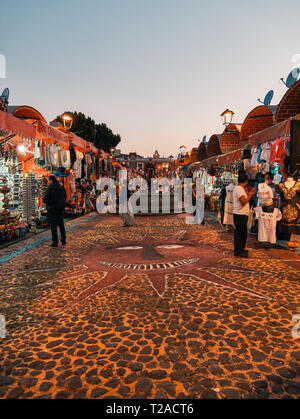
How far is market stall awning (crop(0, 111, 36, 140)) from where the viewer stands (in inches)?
221

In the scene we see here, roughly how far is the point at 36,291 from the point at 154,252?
2.85m

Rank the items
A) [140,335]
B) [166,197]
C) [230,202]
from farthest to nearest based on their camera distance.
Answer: [166,197] < [230,202] < [140,335]

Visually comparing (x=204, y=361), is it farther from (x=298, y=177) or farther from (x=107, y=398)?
(x=298, y=177)

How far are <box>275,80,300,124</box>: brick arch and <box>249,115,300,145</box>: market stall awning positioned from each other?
914 millimetres

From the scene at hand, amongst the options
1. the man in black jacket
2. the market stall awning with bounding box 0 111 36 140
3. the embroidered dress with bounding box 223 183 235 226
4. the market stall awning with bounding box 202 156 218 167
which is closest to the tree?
the market stall awning with bounding box 202 156 218 167

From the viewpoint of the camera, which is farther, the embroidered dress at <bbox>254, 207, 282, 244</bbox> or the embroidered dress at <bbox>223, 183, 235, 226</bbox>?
the embroidered dress at <bbox>223, 183, 235, 226</bbox>

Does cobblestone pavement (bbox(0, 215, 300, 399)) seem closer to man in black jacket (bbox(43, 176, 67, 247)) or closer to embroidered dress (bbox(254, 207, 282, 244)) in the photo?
embroidered dress (bbox(254, 207, 282, 244))

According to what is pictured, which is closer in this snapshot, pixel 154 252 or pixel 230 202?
pixel 154 252

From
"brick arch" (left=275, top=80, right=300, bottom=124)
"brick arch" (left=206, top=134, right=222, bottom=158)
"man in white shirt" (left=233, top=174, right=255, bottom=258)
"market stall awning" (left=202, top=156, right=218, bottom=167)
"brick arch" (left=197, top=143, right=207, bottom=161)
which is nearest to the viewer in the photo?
"man in white shirt" (left=233, top=174, right=255, bottom=258)

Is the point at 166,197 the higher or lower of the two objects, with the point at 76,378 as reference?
higher

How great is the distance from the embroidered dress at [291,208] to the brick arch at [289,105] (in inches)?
111

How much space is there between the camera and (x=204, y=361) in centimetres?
212
